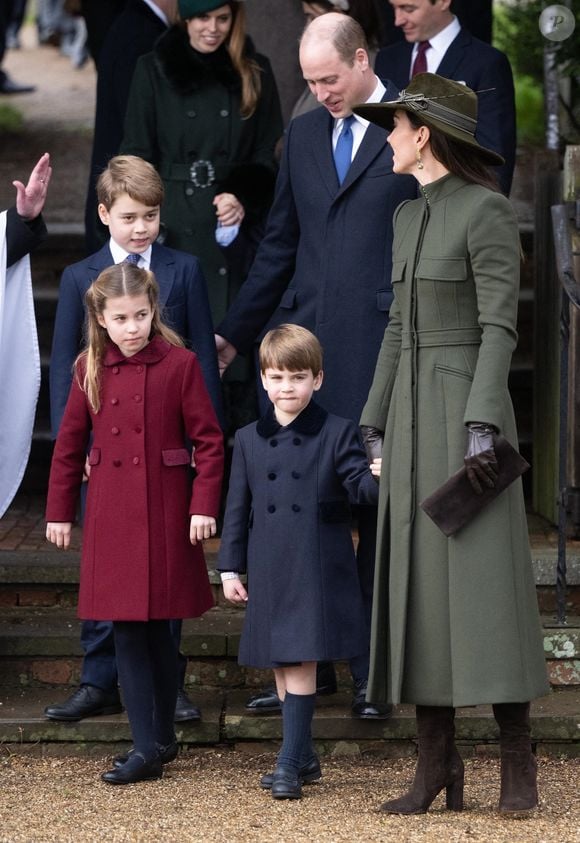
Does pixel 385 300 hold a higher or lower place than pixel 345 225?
lower

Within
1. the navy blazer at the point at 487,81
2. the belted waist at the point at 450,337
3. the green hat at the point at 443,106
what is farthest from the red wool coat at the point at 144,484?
the navy blazer at the point at 487,81

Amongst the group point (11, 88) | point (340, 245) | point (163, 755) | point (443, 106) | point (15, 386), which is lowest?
point (163, 755)

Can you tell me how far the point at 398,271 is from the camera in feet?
14.8

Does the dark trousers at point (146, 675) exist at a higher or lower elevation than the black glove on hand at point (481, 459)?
lower

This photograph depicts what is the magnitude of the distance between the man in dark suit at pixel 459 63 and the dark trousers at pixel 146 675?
6.45 feet

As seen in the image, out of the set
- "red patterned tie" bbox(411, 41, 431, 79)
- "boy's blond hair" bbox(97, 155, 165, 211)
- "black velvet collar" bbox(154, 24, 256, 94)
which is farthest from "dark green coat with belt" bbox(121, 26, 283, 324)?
"boy's blond hair" bbox(97, 155, 165, 211)

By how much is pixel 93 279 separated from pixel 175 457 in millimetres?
639

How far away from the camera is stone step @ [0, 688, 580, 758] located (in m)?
5.14

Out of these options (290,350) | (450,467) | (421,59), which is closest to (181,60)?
(421,59)

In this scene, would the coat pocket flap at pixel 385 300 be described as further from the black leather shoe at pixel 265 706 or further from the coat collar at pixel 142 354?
the black leather shoe at pixel 265 706

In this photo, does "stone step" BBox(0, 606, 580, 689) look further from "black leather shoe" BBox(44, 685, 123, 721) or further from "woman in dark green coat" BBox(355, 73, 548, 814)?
"woman in dark green coat" BBox(355, 73, 548, 814)

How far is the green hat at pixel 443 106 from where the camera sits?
14.4 feet

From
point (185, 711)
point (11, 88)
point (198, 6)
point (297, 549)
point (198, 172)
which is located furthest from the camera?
point (11, 88)

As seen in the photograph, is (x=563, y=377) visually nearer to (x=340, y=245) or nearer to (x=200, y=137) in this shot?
(x=340, y=245)
